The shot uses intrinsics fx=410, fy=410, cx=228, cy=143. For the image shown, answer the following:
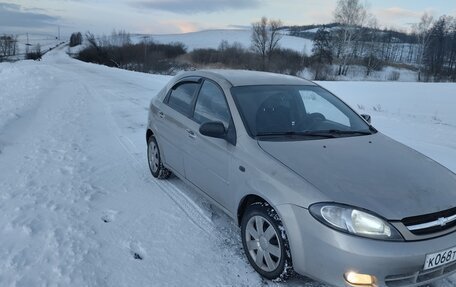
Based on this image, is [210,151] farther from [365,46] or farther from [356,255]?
[365,46]

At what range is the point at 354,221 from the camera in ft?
9.02

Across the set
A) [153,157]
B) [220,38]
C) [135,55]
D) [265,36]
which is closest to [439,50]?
[265,36]

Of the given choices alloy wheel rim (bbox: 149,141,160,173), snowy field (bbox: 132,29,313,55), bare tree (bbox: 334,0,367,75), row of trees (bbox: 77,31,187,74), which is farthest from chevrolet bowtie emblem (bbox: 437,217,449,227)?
snowy field (bbox: 132,29,313,55)

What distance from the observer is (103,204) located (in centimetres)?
473

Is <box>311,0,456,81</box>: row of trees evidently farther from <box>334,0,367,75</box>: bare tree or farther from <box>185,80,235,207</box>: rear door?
<box>185,80,235,207</box>: rear door

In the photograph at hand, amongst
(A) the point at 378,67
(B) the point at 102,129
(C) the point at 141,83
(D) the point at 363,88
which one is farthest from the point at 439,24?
(B) the point at 102,129

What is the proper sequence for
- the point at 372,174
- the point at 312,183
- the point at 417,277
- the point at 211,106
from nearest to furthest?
the point at 417,277 → the point at 312,183 → the point at 372,174 → the point at 211,106

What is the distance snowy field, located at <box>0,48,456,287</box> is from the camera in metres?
3.34

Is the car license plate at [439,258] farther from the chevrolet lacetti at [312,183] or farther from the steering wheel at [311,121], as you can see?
the steering wheel at [311,121]

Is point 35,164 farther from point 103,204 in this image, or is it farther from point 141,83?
point 141,83

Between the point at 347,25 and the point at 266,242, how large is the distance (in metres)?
70.7

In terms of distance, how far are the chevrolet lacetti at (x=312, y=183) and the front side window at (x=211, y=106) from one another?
14 mm

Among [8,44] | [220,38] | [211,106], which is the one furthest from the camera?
[220,38]

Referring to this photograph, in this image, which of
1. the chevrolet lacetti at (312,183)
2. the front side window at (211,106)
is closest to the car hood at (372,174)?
the chevrolet lacetti at (312,183)
